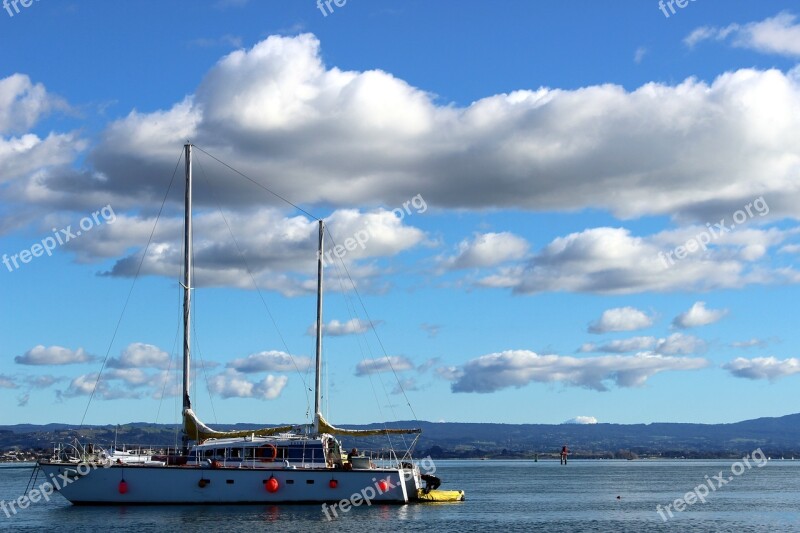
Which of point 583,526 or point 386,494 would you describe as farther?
point 386,494

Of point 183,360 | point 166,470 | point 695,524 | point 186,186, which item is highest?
point 186,186

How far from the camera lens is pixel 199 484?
64000 mm

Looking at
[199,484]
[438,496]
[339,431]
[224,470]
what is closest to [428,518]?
→ [339,431]

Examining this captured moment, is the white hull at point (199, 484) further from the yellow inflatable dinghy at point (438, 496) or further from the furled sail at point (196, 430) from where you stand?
the yellow inflatable dinghy at point (438, 496)

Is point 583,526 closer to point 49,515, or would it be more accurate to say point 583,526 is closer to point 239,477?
point 239,477

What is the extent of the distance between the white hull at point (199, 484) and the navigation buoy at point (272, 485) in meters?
0.14

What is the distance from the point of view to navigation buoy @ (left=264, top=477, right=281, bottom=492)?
6481 cm

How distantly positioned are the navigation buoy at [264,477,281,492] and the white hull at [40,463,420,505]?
0.14 metres

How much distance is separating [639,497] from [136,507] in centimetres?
4730

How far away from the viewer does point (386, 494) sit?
2662 inches

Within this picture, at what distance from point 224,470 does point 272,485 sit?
2.97 m

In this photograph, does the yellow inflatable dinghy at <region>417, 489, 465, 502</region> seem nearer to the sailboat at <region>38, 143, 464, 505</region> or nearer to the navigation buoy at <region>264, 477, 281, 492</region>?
the sailboat at <region>38, 143, 464, 505</region>

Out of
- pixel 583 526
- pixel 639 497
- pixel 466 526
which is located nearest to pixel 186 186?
pixel 466 526

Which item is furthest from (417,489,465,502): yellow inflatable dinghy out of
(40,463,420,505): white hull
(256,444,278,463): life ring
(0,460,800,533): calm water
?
(256,444,278,463): life ring
